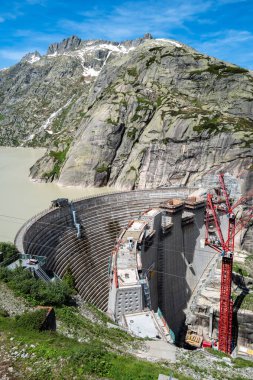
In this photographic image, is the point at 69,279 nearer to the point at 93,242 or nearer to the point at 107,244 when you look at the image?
the point at 93,242

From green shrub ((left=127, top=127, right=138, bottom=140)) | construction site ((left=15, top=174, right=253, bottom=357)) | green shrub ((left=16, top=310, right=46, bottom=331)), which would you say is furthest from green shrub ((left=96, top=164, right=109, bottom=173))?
green shrub ((left=16, top=310, right=46, bottom=331))

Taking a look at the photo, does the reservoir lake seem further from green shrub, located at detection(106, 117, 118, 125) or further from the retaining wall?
green shrub, located at detection(106, 117, 118, 125)

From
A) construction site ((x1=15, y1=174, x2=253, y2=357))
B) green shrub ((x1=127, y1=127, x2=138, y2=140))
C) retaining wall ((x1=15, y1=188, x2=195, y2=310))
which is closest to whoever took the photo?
construction site ((x1=15, y1=174, x2=253, y2=357))

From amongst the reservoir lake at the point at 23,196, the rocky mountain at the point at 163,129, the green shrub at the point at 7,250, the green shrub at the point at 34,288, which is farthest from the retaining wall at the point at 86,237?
the rocky mountain at the point at 163,129

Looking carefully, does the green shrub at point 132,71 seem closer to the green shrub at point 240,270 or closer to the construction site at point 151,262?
the construction site at point 151,262

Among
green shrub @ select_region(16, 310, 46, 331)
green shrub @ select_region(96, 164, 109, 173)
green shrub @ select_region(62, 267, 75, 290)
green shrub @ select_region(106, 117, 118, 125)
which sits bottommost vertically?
green shrub @ select_region(62, 267, 75, 290)

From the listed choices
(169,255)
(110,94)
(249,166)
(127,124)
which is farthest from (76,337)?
(110,94)

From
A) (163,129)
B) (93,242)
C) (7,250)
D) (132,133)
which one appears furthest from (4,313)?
(132,133)

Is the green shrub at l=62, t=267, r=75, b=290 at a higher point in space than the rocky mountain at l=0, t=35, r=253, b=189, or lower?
lower
